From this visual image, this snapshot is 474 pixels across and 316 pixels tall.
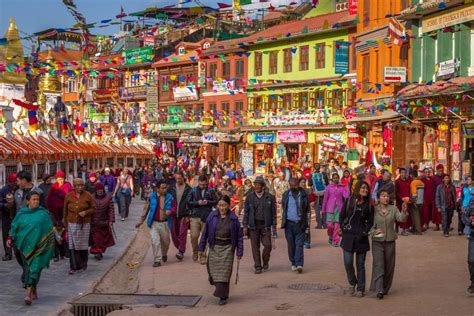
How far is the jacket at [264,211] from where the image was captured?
15.4 meters

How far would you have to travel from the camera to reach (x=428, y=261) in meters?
16.1

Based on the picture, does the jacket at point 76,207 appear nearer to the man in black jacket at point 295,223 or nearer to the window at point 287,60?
the man in black jacket at point 295,223

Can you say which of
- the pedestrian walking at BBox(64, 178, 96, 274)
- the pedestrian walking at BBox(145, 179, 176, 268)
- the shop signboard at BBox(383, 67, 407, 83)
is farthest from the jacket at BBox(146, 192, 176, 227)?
the shop signboard at BBox(383, 67, 407, 83)

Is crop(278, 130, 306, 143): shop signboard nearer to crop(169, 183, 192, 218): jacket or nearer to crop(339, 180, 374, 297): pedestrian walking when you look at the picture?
crop(169, 183, 192, 218): jacket

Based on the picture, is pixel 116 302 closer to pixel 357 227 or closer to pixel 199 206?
pixel 357 227

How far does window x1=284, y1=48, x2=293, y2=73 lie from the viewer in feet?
181

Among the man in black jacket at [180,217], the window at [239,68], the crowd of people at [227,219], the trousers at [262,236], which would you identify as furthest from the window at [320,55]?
the trousers at [262,236]

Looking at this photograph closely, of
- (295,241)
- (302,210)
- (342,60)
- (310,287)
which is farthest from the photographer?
(342,60)

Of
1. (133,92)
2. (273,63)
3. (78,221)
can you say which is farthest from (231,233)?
(133,92)

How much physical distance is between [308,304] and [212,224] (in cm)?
176

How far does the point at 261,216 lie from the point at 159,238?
2.21 metres

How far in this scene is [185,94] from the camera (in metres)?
70.2

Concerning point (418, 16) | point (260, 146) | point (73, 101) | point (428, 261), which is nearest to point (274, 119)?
point (260, 146)

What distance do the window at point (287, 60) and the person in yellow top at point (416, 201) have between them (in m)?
34.5
